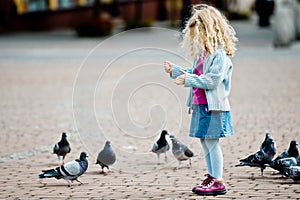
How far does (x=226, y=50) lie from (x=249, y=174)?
187 cm

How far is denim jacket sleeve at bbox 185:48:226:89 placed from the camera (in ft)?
25.0

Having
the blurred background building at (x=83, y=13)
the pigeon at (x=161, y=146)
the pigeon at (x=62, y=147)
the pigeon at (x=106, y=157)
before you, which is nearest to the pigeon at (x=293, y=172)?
the pigeon at (x=161, y=146)

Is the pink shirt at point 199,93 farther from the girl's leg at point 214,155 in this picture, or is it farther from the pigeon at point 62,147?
the pigeon at point 62,147

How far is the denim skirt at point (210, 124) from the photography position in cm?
777

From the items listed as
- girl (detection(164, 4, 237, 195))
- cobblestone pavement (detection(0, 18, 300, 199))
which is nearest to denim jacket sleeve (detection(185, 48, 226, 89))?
girl (detection(164, 4, 237, 195))

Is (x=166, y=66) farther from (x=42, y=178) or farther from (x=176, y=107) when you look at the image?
(x=176, y=107)

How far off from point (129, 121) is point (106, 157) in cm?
343

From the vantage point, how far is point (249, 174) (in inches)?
359

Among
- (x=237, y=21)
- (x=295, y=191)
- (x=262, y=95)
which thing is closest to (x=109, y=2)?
(x=237, y=21)

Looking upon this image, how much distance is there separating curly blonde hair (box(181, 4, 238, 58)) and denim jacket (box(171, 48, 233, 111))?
75mm

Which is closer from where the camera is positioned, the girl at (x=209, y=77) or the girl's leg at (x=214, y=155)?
the girl at (x=209, y=77)

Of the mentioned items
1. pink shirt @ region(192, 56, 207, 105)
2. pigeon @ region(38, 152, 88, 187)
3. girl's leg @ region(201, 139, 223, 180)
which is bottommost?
pigeon @ region(38, 152, 88, 187)

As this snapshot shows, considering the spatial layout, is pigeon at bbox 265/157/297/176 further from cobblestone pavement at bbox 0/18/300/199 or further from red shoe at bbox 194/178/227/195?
red shoe at bbox 194/178/227/195

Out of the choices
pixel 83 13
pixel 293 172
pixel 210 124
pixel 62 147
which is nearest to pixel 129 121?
pixel 62 147
